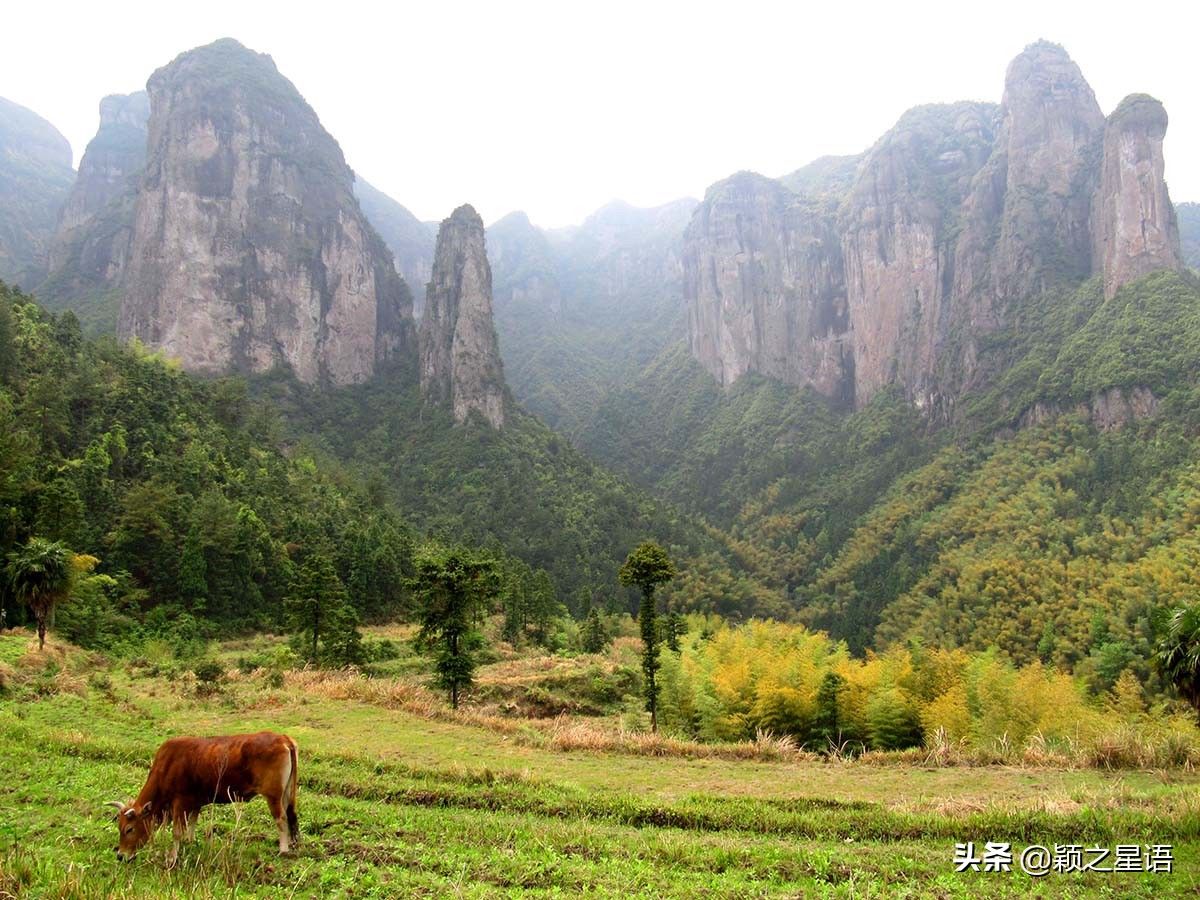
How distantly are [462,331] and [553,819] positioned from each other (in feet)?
387

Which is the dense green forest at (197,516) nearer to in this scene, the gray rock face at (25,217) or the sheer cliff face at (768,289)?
the sheer cliff face at (768,289)

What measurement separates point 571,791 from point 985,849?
5204mm

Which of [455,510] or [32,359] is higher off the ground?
[32,359]

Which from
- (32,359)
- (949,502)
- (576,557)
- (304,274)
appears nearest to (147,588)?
(32,359)

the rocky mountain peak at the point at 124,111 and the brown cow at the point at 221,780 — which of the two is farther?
the rocky mountain peak at the point at 124,111

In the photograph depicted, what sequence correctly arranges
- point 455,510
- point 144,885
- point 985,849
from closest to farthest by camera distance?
point 144,885 < point 985,849 < point 455,510

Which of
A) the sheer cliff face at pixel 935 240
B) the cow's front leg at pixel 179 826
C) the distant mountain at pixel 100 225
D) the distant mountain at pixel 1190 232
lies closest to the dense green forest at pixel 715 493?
the sheer cliff face at pixel 935 240

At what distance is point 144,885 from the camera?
235 inches

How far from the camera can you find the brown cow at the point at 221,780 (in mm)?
7273

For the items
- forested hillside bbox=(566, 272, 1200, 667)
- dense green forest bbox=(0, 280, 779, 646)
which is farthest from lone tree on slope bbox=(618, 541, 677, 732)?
forested hillside bbox=(566, 272, 1200, 667)

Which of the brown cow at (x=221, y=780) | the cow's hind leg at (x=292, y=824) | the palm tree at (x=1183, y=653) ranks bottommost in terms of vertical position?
the palm tree at (x=1183, y=653)

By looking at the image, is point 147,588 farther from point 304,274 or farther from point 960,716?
point 304,274

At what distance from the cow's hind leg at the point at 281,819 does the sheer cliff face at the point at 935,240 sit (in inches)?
5146

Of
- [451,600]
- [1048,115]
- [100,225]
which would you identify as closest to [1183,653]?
[451,600]
